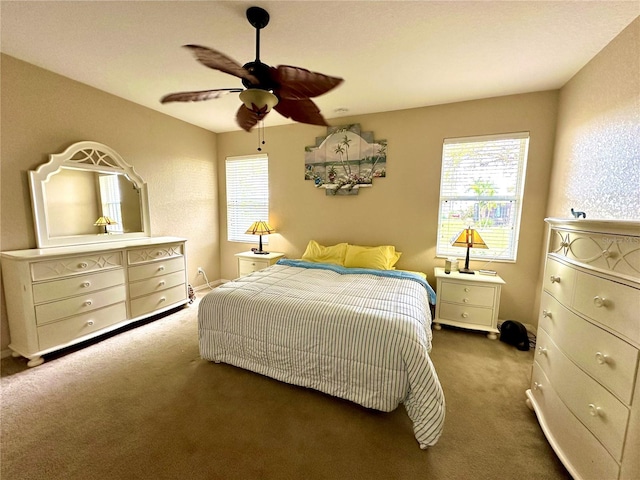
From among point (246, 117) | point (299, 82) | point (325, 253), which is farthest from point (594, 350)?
point (325, 253)

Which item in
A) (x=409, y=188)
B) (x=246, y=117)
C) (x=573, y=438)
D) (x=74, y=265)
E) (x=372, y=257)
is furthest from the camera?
(x=409, y=188)

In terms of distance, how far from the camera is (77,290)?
7.73ft

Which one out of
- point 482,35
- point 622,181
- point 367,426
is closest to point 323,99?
point 482,35

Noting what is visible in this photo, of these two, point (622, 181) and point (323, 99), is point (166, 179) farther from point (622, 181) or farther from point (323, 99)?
point (622, 181)

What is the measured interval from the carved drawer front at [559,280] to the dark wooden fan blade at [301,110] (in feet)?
5.66

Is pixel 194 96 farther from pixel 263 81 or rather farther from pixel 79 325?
pixel 79 325

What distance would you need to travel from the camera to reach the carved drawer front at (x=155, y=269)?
2816 millimetres

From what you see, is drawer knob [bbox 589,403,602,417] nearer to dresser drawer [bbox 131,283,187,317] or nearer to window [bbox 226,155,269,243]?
dresser drawer [bbox 131,283,187,317]

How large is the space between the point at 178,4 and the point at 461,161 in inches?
118

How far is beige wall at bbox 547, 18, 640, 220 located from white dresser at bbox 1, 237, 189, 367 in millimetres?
4112

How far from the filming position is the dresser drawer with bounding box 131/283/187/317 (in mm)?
2857

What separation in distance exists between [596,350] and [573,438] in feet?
1.54

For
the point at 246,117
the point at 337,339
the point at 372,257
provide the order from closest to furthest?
the point at 337,339
the point at 246,117
the point at 372,257

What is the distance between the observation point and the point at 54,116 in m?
2.46
